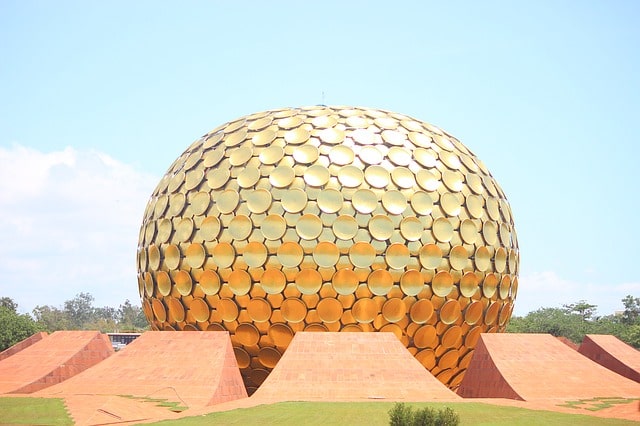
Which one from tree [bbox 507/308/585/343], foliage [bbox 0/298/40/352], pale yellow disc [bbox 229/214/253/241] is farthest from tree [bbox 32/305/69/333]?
pale yellow disc [bbox 229/214/253/241]

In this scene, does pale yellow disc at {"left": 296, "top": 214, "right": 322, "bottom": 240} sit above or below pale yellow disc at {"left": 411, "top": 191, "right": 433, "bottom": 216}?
below

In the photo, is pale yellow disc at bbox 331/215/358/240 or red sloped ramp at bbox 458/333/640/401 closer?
red sloped ramp at bbox 458/333/640/401

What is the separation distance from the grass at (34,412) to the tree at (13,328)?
25.1 meters

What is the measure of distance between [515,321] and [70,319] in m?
69.0

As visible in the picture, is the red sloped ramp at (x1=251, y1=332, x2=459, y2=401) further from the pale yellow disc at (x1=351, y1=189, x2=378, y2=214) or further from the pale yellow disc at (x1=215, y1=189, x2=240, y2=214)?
the pale yellow disc at (x1=215, y1=189, x2=240, y2=214)

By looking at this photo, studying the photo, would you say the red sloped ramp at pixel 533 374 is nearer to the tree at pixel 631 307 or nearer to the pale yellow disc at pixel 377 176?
the pale yellow disc at pixel 377 176

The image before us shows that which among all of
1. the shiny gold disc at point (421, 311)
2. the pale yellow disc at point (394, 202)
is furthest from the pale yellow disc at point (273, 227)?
the shiny gold disc at point (421, 311)

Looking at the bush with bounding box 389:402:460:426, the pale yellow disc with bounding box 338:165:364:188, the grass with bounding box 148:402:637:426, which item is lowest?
the grass with bounding box 148:402:637:426

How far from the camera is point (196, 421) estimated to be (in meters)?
14.8

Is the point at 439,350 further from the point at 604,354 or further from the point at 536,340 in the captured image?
the point at 604,354

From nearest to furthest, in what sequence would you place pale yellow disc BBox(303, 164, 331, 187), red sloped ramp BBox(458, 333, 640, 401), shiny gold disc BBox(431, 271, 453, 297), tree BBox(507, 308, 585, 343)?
1. red sloped ramp BBox(458, 333, 640, 401)
2. shiny gold disc BBox(431, 271, 453, 297)
3. pale yellow disc BBox(303, 164, 331, 187)
4. tree BBox(507, 308, 585, 343)

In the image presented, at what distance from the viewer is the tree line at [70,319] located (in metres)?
41.2

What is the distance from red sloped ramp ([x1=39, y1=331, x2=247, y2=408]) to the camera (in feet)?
59.7

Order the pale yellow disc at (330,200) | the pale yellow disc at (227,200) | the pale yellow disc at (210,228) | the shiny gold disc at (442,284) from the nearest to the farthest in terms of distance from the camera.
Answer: the pale yellow disc at (330,200)
the shiny gold disc at (442,284)
the pale yellow disc at (210,228)
the pale yellow disc at (227,200)
